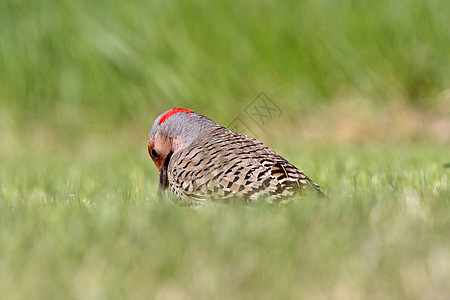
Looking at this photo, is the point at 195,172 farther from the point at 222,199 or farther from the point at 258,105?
the point at 258,105

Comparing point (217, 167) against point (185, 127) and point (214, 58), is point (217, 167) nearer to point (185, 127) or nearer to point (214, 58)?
point (185, 127)

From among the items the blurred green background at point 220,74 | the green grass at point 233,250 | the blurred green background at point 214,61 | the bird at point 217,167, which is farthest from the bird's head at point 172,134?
the blurred green background at point 214,61

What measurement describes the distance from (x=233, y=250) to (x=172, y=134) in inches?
67.1

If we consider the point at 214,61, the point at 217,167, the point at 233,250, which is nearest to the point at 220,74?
the point at 214,61

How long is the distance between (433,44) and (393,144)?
5.61 ft

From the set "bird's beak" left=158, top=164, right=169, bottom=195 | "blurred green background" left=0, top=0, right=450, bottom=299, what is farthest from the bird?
"blurred green background" left=0, top=0, right=450, bottom=299

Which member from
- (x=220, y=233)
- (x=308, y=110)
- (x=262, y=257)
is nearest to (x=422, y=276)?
(x=262, y=257)

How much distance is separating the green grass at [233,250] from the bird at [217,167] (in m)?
0.18

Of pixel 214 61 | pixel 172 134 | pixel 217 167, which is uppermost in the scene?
pixel 214 61

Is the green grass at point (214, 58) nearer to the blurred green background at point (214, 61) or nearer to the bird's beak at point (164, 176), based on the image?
the blurred green background at point (214, 61)

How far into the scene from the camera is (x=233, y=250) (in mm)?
2449

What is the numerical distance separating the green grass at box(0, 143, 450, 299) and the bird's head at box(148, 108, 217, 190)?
31.4 inches

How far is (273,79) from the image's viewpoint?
8141mm

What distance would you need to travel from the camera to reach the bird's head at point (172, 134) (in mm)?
3967
